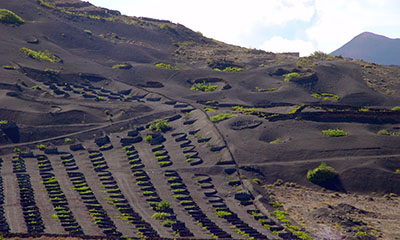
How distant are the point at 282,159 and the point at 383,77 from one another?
212ft

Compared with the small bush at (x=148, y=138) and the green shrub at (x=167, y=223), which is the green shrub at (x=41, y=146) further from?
the green shrub at (x=167, y=223)

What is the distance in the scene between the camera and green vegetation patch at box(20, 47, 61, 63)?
141000mm

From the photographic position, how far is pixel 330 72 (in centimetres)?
13950

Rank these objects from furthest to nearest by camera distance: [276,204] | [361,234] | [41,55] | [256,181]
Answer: [41,55]
[256,181]
[276,204]
[361,234]

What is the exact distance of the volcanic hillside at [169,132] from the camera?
67.2 metres


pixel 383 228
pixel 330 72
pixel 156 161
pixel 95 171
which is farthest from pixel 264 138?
pixel 330 72

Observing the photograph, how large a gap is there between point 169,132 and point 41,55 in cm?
5372

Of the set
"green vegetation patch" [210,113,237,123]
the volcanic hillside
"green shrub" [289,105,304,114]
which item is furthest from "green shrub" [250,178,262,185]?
"green shrub" [289,105,304,114]

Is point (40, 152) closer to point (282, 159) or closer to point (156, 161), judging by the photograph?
point (156, 161)

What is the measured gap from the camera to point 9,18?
161125 millimetres

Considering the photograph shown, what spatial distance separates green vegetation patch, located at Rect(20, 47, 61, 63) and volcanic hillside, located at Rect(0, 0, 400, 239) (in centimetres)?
47

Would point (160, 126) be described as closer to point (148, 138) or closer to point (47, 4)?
point (148, 138)

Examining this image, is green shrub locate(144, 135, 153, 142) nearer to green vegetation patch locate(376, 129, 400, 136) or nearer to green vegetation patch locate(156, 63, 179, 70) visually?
green vegetation patch locate(376, 129, 400, 136)

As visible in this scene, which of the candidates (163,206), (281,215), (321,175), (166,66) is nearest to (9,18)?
(166,66)
